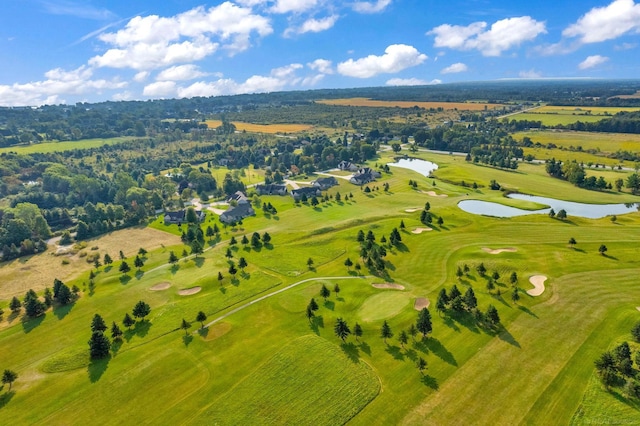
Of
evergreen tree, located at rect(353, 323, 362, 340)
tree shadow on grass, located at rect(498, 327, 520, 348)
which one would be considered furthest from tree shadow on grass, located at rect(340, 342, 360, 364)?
tree shadow on grass, located at rect(498, 327, 520, 348)

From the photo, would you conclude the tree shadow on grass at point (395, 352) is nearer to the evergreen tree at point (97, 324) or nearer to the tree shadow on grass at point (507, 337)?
the tree shadow on grass at point (507, 337)

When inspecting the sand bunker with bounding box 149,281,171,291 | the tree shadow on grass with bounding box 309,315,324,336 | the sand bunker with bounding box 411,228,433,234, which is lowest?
the sand bunker with bounding box 149,281,171,291

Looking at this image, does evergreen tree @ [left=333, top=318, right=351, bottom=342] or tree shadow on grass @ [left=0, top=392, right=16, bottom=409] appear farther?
evergreen tree @ [left=333, top=318, right=351, bottom=342]

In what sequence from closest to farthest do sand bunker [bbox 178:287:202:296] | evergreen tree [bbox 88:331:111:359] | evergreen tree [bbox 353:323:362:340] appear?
evergreen tree [bbox 88:331:111:359] → evergreen tree [bbox 353:323:362:340] → sand bunker [bbox 178:287:202:296]

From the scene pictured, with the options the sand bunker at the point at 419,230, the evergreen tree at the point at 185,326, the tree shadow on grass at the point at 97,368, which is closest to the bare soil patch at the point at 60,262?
the tree shadow on grass at the point at 97,368

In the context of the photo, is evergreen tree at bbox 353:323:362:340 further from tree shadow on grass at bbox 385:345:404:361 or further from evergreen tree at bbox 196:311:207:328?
evergreen tree at bbox 196:311:207:328

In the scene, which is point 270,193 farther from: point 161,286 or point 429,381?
point 429,381
